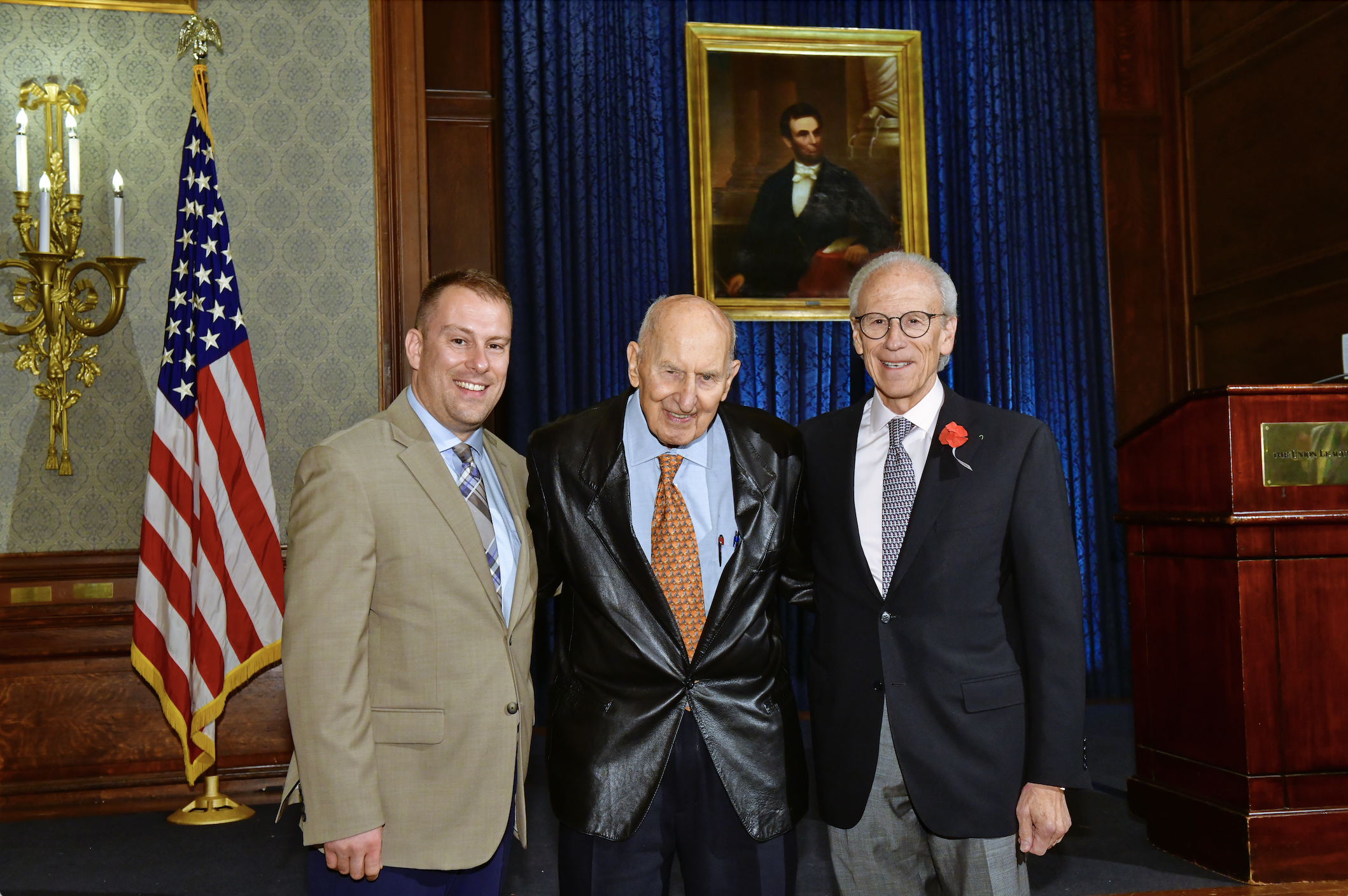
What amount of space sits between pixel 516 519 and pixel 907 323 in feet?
2.99

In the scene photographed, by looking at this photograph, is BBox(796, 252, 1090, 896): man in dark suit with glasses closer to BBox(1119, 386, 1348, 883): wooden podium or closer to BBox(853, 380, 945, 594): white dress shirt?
BBox(853, 380, 945, 594): white dress shirt

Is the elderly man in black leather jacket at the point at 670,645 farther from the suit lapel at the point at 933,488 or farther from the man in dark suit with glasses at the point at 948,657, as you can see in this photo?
the suit lapel at the point at 933,488

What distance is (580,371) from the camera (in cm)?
602

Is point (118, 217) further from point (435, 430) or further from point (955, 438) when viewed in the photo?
point (955, 438)

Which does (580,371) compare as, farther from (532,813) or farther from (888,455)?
(888,455)

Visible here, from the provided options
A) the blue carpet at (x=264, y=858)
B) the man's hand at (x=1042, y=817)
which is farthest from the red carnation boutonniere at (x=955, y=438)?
the blue carpet at (x=264, y=858)

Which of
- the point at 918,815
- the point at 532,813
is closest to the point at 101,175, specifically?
the point at 532,813

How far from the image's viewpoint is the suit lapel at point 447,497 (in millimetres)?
1846

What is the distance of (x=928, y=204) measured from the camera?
6355 millimetres

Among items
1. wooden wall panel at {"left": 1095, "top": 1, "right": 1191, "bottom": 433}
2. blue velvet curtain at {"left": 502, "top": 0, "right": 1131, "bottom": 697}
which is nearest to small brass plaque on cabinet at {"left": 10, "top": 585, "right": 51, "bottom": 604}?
blue velvet curtain at {"left": 502, "top": 0, "right": 1131, "bottom": 697}

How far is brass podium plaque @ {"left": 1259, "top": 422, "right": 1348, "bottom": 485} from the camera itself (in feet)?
10.9

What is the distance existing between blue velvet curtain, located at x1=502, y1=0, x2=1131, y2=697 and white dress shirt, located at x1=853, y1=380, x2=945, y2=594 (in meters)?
3.89

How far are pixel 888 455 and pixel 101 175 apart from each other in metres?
4.26

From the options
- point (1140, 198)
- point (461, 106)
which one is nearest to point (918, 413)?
point (461, 106)
